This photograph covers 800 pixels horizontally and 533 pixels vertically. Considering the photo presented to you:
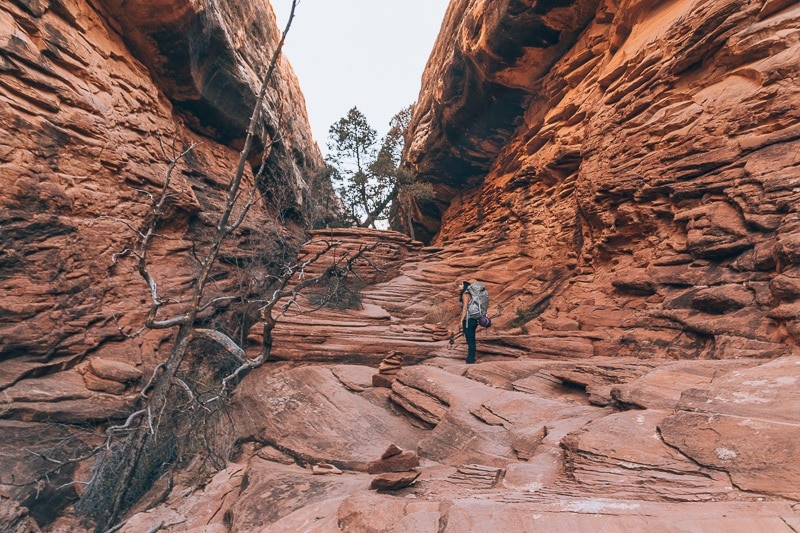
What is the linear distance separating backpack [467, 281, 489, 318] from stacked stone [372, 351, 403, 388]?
192cm

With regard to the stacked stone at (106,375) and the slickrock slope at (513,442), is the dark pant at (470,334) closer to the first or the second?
the slickrock slope at (513,442)

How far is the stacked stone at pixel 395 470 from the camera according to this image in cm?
411

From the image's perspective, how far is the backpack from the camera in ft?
31.6

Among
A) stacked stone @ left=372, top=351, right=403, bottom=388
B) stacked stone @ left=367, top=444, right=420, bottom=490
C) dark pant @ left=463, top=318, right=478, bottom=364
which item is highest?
dark pant @ left=463, top=318, right=478, bottom=364

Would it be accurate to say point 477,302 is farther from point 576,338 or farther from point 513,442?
point 513,442

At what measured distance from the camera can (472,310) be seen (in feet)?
31.7

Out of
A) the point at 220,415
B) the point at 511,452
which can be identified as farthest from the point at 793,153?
the point at 220,415

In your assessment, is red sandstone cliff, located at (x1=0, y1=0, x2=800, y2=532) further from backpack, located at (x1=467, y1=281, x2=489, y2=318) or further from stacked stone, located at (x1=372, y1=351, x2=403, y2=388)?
backpack, located at (x1=467, y1=281, x2=489, y2=318)

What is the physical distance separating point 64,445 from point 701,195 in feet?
41.7

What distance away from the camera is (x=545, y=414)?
586cm

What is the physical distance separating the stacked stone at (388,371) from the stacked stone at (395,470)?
394 centimetres

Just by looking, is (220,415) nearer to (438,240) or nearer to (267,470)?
(267,470)

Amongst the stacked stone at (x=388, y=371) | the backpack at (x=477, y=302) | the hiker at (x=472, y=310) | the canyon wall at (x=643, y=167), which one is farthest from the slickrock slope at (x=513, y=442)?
the canyon wall at (x=643, y=167)

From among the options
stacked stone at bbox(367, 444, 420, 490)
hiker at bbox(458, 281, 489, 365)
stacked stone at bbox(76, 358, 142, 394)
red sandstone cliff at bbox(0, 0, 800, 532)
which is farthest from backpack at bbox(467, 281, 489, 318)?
stacked stone at bbox(76, 358, 142, 394)
